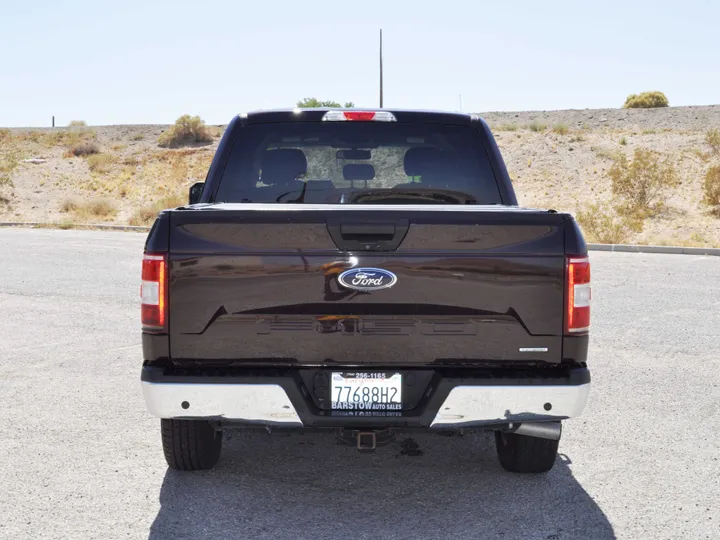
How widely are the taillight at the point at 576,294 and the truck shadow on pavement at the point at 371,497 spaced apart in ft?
3.16

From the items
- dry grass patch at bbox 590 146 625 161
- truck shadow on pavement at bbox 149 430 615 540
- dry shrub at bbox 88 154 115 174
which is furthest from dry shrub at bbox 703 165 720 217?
dry shrub at bbox 88 154 115 174

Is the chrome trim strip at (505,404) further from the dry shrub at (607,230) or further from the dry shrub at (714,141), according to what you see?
the dry shrub at (714,141)

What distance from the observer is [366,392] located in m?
4.00

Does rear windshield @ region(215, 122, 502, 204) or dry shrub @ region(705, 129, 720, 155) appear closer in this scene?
rear windshield @ region(215, 122, 502, 204)

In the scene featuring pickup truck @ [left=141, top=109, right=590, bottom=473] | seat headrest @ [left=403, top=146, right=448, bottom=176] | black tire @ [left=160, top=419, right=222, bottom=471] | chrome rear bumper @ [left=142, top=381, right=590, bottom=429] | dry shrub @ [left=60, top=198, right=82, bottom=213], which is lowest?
dry shrub @ [left=60, top=198, right=82, bottom=213]

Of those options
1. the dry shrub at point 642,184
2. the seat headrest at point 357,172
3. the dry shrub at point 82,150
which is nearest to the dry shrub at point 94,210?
the dry shrub at point 642,184

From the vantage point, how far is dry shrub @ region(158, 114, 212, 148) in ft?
219

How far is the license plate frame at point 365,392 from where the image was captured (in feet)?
13.1

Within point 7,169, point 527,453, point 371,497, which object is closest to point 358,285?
point 371,497

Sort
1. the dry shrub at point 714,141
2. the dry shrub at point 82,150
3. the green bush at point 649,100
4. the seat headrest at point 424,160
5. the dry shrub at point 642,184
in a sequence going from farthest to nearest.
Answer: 1. the green bush at point 649,100
2. the dry shrub at point 82,150
3. the dry shrub at point 714,141
4. the dry shrub at point 642,184
5. the seat headrest at point 424,160

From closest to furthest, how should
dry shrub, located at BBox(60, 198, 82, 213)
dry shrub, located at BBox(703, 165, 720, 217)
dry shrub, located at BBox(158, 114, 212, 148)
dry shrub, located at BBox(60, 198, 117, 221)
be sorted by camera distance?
dry shrub, located at BBox(703, 165, 720, 217) → dry shrub, located at BBox(60, 198, 117, 221) → dry shrub, located at BBox(60, 198, 82, 213) → dry shrub, located at BBox(158, 114, 212, 148)

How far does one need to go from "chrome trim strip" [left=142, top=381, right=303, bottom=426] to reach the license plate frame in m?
0.21

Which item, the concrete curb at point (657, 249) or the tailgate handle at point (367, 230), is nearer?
the tailgate handle at point (367, 230)

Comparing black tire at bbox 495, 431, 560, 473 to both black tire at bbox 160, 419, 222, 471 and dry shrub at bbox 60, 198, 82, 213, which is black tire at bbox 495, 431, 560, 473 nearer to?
black tire at bbox 160, 419, 222, 471
